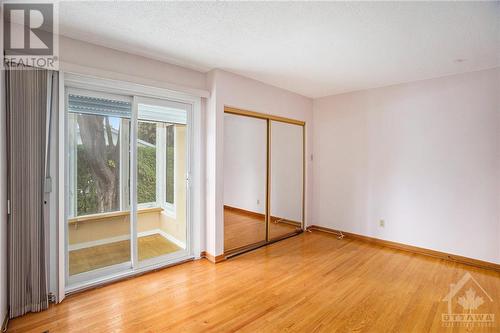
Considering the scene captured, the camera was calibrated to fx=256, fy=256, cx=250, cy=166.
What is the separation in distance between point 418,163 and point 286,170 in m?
2.04

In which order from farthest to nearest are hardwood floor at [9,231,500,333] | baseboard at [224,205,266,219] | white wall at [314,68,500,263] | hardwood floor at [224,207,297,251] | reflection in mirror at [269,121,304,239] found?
1. reflection in mirror at [269,121,304,239]
2. baseboard at [224,205,266,219]
3. hardwood floor at [224,207,297,251]
4. white wall at [314,68,500,263]
5. hardwood floor at [9,231,500,333]

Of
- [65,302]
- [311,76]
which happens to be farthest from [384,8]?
[65,302]

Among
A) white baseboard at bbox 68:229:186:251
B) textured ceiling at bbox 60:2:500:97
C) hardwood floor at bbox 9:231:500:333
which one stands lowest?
hardwood floor at bbox 9:231:500:333

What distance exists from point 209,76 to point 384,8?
2227 mm

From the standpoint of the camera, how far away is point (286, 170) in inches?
183

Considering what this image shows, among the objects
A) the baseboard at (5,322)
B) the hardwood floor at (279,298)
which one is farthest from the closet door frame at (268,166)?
the baseboard at (5,322)

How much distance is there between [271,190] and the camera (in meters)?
4.40

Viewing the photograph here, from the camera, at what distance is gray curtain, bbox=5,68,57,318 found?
221cm

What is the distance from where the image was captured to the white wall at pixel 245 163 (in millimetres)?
3824

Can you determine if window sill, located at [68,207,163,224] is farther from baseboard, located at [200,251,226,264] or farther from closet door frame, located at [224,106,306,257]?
closet door frame, located at [224,106,306,257]

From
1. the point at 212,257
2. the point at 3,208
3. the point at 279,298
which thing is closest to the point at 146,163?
the point at 3,208

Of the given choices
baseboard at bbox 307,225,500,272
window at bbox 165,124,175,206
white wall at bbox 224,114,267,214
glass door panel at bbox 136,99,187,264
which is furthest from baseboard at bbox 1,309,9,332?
baseboard at bbox 307,225,500,272

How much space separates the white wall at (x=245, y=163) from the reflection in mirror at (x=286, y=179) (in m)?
0.20

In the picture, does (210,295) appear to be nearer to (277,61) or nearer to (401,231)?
(277,61)
